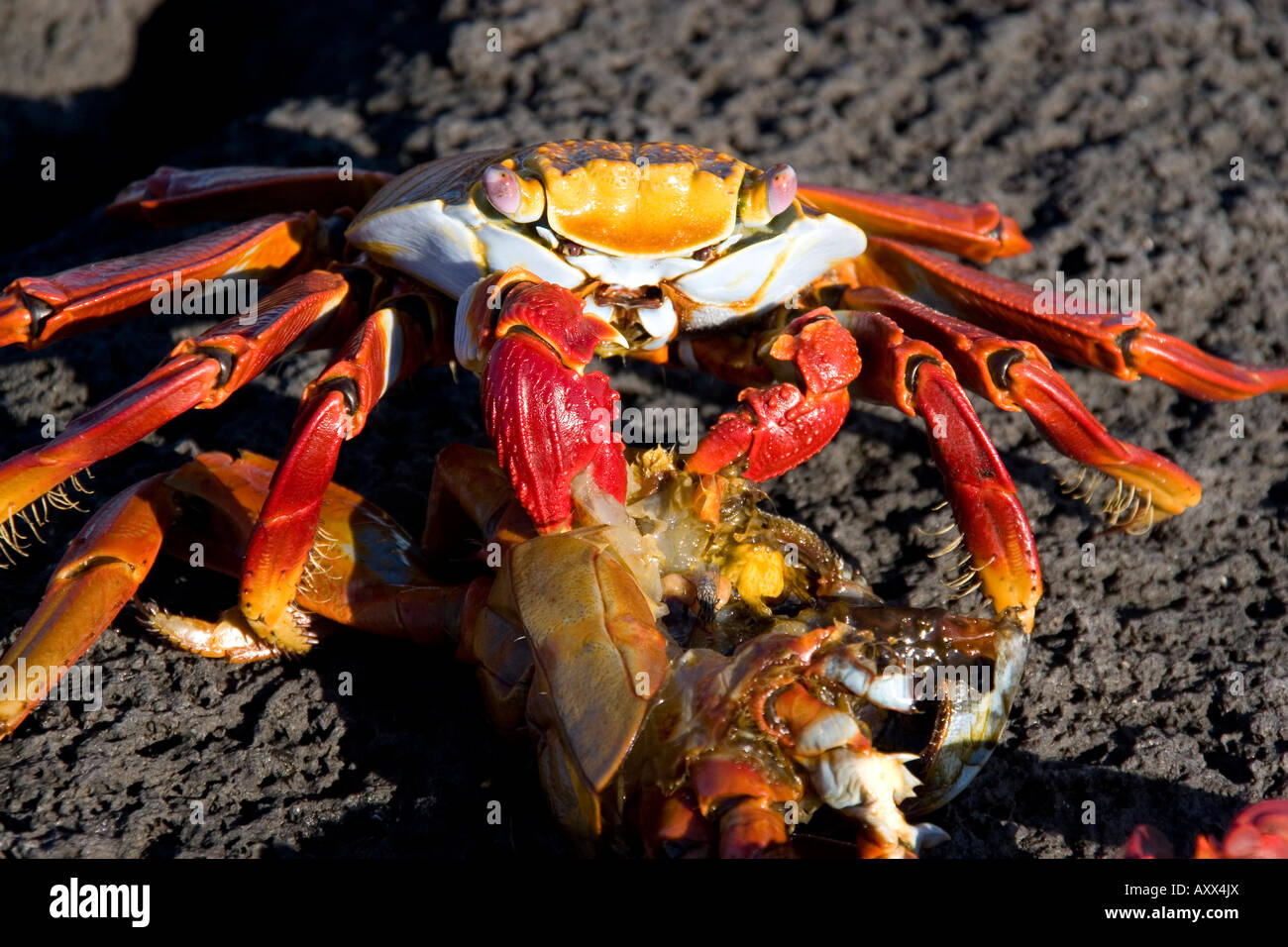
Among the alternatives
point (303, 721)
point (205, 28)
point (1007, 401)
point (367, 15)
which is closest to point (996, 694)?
point (1007, 401)

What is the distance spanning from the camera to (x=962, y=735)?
6.77ft

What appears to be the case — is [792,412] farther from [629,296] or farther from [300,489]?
[300,489]

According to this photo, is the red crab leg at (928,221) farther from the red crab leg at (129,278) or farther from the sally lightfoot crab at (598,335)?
the red crab leg at (129,278)

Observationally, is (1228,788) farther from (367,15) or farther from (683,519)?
(367,15)

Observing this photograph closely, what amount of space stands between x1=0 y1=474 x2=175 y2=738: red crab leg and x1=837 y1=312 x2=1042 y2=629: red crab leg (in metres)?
1.64

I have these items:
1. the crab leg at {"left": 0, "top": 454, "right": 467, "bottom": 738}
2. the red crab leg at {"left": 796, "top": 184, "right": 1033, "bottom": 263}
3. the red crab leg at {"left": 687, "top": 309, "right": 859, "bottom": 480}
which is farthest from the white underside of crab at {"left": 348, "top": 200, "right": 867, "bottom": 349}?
the crab leg at {"left": 0, "top": 454, "right": 467, "bottom": 738}

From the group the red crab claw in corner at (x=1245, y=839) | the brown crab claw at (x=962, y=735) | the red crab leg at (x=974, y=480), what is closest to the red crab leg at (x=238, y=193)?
the red crab leg at (x=974, y=480)

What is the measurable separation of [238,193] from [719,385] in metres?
1.45

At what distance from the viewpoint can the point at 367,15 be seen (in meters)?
4.85

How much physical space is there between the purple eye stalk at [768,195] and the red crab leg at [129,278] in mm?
1196

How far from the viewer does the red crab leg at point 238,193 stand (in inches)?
124

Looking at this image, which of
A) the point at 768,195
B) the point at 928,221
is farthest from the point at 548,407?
the point at 928,221
